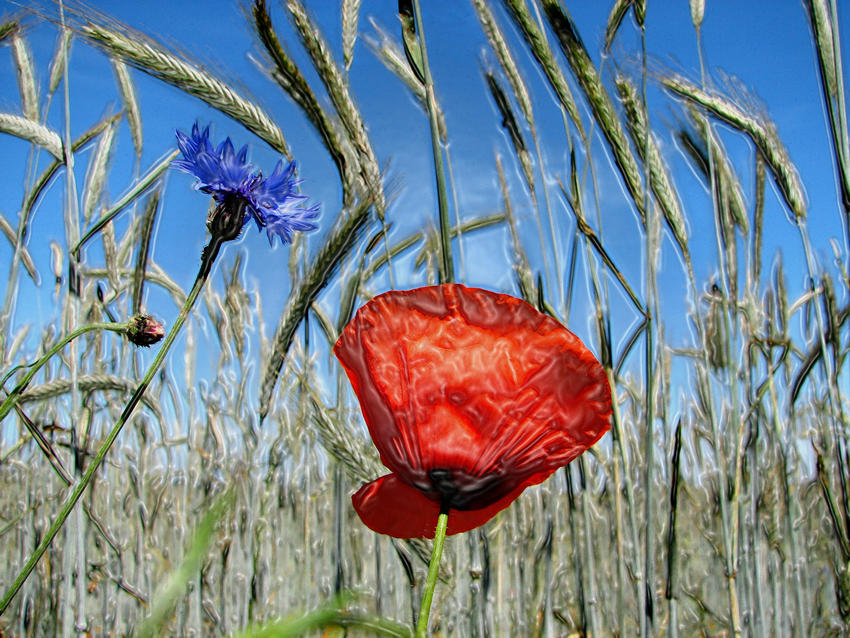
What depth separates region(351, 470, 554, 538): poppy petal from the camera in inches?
15.8

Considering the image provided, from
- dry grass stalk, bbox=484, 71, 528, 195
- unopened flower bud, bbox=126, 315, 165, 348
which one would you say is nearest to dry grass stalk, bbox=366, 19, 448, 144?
dry grass stalk, bbox=484, 71, 528, 195

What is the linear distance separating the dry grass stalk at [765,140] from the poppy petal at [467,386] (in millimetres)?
673

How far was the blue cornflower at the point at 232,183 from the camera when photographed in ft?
1.82

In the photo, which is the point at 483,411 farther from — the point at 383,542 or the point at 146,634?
the point at 383,542

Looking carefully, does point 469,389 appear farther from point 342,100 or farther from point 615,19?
point 615,19

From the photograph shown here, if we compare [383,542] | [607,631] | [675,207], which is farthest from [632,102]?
[607,631]

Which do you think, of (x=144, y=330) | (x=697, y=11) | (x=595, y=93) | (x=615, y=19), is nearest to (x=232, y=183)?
(x=144, y=330)

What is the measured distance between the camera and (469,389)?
37cm

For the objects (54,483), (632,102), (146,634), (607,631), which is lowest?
(607,631)

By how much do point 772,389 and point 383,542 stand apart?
873 millimetres

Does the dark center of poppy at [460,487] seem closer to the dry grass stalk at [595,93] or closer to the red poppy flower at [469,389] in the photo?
the red poppy flower at [469,389]

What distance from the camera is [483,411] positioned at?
0.37 m

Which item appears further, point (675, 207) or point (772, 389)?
point (772, 389)

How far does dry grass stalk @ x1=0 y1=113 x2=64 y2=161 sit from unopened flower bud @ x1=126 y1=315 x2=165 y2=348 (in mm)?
397
